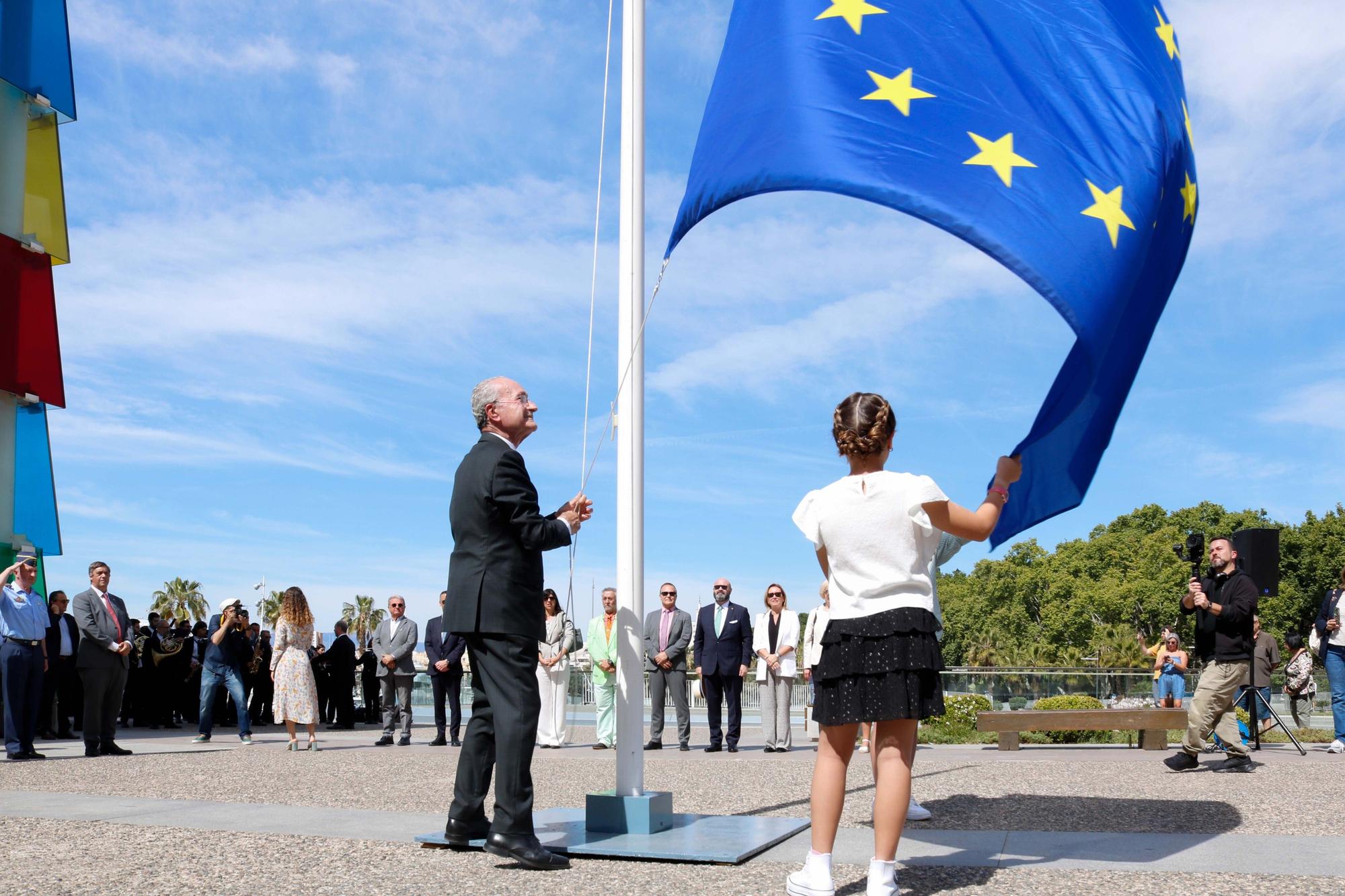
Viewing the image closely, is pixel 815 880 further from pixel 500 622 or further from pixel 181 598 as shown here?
pixel 181 598

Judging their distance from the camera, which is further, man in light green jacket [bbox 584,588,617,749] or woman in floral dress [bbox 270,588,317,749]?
man in light green jacket [bbox 584,588,617,749]

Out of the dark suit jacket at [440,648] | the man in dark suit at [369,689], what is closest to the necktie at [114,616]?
the dark suit jacket at [440,648]

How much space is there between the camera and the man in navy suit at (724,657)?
14.0 meters

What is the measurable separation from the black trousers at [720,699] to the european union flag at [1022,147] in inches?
353

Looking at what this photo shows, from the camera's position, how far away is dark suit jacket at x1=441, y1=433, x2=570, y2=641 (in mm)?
5340

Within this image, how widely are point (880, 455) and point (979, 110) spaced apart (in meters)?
1.85

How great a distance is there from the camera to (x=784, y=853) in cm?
538

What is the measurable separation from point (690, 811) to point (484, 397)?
2.92 m

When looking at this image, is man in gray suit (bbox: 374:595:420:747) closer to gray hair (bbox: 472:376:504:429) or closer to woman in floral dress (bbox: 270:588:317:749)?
woman in floral dress (bbox: 270:588:317:749)

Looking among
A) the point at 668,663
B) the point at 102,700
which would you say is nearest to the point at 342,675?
the point at 102,700

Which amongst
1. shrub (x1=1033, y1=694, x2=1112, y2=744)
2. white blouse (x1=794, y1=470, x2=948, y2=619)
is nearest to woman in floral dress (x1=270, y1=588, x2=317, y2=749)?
shrub (x1=1033, y1=694, x2=1112, y2=744)

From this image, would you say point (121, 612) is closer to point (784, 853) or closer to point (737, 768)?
point (737, 768)

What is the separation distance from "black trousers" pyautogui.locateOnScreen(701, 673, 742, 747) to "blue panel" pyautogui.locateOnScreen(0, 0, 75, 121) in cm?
1235

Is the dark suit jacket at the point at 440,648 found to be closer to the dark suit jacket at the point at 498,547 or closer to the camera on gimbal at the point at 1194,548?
the camera on gimbal at the point at 1194,548
